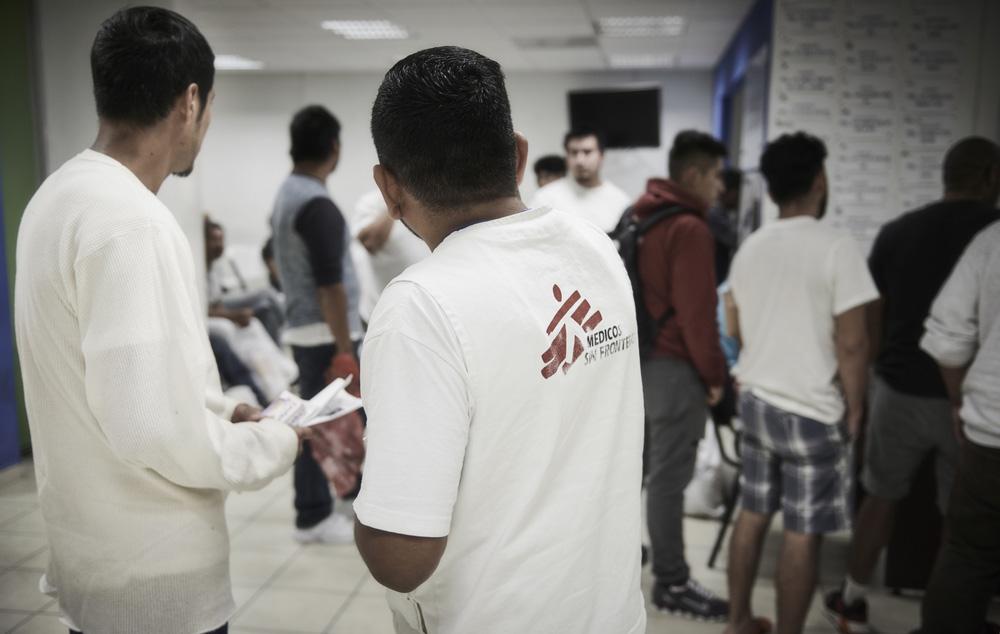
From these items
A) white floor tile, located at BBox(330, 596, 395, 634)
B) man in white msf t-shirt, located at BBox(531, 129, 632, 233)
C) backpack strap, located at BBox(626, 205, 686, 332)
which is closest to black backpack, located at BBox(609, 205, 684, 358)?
backpack strap, located at BBox(626, 205, 686, 332)

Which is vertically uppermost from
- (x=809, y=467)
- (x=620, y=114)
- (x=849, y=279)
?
(x=620, y=114)

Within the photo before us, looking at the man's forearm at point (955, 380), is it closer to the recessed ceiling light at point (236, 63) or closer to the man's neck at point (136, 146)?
the man's neck at point (136, 146)

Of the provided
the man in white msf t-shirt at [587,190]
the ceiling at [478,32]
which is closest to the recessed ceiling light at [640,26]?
the ceiling at [478,32]

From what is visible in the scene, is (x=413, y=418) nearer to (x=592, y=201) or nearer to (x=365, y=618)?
(x=365, y=618)

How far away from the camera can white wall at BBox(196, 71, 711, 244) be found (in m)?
9.55

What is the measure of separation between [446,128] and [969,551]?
6.30 ft

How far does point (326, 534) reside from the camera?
326 centimetres

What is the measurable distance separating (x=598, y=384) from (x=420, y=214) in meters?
0.32

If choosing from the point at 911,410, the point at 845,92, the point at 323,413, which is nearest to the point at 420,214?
the point at 323,413

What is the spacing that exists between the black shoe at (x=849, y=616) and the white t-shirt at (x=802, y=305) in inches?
31.8

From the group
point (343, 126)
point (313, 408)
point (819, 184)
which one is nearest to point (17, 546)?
point (313, 408)

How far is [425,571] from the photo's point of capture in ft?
2.83

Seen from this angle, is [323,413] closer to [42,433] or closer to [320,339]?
[42,433]

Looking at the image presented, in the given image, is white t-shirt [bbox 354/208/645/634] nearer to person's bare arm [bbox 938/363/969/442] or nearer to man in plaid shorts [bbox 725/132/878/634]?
man in plaid shorts [bbox 725/132/878/634]
